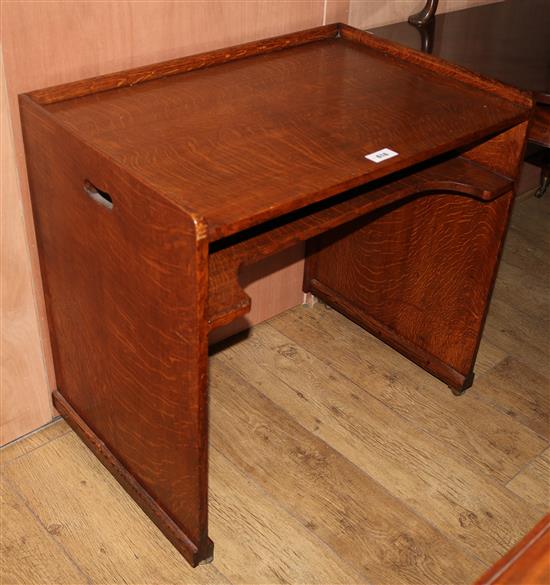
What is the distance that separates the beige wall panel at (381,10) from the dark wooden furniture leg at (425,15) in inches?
2.2

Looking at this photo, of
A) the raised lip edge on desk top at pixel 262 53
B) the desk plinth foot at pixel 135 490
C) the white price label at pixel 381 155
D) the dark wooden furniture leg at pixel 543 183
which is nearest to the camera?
the white price label at pixel 381 155

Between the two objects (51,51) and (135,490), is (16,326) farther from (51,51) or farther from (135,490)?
(51,51)

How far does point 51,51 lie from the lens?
56.1 inches

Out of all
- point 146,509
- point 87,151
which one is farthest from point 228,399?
point 87,151

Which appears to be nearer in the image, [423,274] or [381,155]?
[381,155]

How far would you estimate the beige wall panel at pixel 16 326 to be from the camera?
1.51 meters

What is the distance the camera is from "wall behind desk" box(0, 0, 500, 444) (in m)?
1.40

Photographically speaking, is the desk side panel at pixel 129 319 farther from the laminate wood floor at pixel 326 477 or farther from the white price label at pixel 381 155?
the white price label at pixel 381 155

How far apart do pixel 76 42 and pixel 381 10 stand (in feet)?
2.83

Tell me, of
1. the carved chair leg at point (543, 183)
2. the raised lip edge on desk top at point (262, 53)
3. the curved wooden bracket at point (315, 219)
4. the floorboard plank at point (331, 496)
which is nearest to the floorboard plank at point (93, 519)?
the floorboard plank at point (331, 496)

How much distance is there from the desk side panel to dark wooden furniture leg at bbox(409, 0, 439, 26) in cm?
102

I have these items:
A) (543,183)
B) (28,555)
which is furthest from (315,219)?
(543,183)

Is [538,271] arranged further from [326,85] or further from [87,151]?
[87,151]

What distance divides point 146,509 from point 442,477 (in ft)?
2.12
